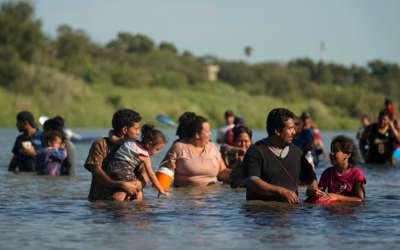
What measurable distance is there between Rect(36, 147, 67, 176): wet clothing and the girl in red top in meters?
5.87

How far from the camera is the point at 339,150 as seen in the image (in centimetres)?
980

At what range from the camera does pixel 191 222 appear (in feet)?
30.0

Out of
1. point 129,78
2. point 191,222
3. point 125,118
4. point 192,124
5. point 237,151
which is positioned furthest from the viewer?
point 129,78

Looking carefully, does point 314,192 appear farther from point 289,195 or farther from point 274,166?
point 274,166

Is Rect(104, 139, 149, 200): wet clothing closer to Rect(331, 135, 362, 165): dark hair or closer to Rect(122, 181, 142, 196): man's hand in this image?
Rect(122, 181, 142, 196): man's hand

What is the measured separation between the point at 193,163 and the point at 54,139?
3200 millimetres

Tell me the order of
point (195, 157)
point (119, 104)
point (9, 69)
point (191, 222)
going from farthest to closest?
point (9, 69) < point (119, 104) < point (195, 157) < point (191, 222)

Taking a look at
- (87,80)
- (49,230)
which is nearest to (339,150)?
(49,230)

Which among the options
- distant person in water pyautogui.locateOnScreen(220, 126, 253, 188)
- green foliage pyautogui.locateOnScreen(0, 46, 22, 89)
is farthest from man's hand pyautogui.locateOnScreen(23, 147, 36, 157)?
green foliage pyautogui.locateOnScreen(0, 46, 22, 89)

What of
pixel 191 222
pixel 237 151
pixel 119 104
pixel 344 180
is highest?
pixel 119 104

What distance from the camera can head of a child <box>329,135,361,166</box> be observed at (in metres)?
9.79

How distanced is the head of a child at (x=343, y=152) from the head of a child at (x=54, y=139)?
5.93m

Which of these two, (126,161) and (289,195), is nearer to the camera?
(289,195)

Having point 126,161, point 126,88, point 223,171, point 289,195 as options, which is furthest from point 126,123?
point 126,88
